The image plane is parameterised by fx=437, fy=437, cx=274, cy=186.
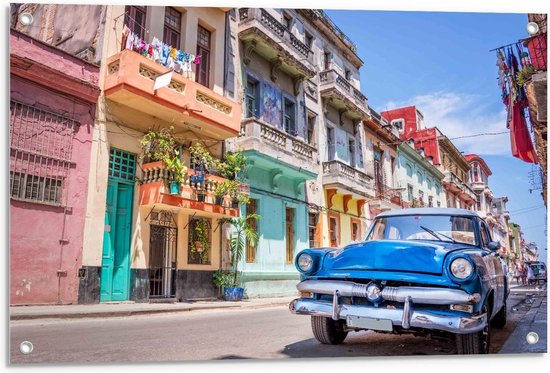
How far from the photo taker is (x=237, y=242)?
5832mm

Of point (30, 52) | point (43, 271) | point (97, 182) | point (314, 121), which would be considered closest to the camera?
point (43, 271)

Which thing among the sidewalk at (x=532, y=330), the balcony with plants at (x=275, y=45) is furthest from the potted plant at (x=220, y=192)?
the sidewalk at (x=532, y=330)

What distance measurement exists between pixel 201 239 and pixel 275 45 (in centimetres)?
490

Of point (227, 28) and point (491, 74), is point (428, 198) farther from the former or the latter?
point (227, 28)

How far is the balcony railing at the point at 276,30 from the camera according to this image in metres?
6.96

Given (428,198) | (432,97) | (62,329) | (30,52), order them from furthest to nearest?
(428,198)
(432,97)
(30,52)
(62,329)

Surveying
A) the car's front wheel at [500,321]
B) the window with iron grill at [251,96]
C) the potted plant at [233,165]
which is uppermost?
the window with iron grill at [251,96]

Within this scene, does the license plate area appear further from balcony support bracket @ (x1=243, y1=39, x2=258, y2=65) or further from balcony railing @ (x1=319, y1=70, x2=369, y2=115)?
balcony railing @ (x1=319, y1=70, x2=369, y2=115)

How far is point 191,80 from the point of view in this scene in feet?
24.4

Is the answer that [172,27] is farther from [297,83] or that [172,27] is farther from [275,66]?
[297,83]

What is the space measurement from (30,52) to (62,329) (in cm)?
292

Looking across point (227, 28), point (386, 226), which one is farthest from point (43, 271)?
point (227, 28)

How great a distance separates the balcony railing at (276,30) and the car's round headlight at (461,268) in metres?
4.68

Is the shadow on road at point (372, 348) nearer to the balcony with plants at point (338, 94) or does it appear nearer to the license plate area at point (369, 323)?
the license plate area at point (369, 323)
